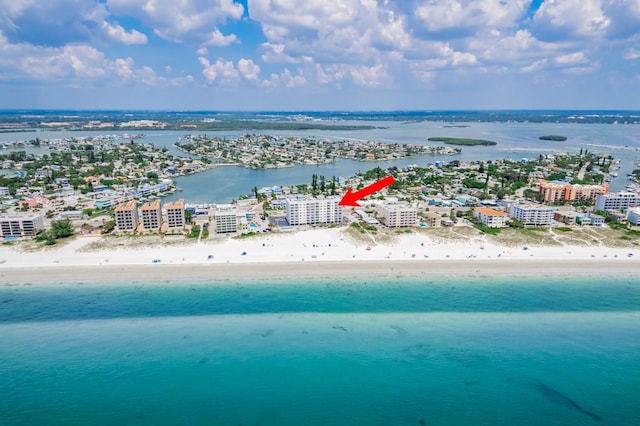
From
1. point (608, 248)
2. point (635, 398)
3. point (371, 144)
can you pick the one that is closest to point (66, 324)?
point (635, 398)

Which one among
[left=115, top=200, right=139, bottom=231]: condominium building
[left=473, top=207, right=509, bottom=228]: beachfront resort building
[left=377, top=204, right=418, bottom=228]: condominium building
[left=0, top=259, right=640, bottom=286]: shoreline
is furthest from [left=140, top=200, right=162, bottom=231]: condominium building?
[left=473, top=207, right=509, bottom=228]: beachfront resort building

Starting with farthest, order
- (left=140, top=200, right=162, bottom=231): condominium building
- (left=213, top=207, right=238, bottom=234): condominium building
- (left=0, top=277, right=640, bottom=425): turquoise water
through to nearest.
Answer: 1. (left=140, top=200, right=162, bottom=231): condominium building
2. (left=213, top=207, right=238, bottom=234): condominium building
3. (left=0, top=277, right=640, bottom=425): turquoise water

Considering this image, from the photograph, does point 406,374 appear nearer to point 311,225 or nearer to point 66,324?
point 66,324

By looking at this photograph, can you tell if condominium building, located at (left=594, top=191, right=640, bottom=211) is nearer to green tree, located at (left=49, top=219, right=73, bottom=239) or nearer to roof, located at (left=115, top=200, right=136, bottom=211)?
roof, located at (left=115, top=200, right=136, bottom=211)

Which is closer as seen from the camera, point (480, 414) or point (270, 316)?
point (480, 414)

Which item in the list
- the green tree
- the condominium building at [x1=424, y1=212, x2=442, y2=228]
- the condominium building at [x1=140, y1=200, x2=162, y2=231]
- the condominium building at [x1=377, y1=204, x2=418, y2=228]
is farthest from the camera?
the condominium building at [x1=424, y1=212, x2=442, y2=228]

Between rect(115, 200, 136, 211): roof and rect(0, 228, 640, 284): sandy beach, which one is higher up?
rect(115, 200, 136, 211): roof
